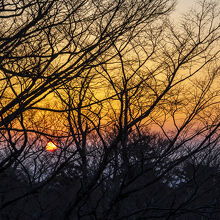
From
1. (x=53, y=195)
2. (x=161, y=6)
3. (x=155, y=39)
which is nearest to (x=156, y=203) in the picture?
(x=53, y=195)

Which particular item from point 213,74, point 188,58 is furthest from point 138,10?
point 213,74

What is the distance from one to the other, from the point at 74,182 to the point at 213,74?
8.60m

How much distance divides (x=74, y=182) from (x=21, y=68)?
36.7 ft

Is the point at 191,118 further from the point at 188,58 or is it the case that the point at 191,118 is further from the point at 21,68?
the point at 21,68

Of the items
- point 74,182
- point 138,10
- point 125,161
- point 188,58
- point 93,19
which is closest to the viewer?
point 93,19

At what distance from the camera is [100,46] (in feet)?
19.0

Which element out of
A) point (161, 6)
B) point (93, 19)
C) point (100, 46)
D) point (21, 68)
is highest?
point (161, 6)

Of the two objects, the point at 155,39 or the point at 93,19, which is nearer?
the point at 93,19

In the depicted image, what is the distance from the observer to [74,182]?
614 inches

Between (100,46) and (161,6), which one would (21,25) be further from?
(161,6)

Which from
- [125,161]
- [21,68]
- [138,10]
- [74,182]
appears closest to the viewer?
[21,68]

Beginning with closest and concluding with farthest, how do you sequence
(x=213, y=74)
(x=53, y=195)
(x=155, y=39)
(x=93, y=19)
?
1. (x=93, y=19)
2. (x=155, y=39)
3. (x=213, y=74)
4. (x=53, y=195)

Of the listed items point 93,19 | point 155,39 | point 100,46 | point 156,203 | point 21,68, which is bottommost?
point 156,203

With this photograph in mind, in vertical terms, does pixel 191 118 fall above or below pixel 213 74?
below
